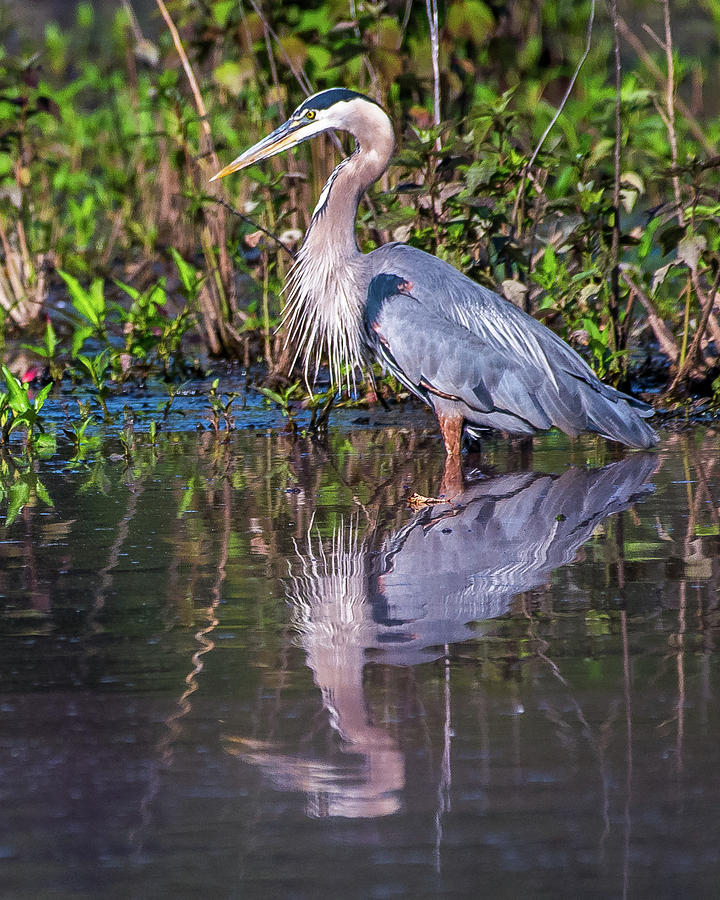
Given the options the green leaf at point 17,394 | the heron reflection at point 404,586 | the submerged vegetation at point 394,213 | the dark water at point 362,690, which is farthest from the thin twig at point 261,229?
the heron reflection at point 404,586

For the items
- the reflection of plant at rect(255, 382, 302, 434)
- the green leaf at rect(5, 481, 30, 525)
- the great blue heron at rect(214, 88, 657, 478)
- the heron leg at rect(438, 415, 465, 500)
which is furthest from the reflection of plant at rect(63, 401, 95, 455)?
the heron leg at rect(438, 415, 465, 500)

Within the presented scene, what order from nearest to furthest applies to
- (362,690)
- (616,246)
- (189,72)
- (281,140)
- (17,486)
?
(362,690) → (17,486) → (281,140) → (616,246) → (189,72)

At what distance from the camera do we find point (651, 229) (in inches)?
285

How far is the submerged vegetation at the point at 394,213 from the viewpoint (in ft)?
22.0

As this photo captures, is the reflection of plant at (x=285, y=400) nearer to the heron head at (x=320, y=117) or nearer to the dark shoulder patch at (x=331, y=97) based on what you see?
the heron head at (x=320, y=117)

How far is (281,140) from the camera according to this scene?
21.6ft

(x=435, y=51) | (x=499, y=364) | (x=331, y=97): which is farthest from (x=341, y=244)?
(x=435, y=51)

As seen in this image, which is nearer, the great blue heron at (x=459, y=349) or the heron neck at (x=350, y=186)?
the great blue heron at (x=459, y=349)

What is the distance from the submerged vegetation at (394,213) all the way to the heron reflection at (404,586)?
133 cm

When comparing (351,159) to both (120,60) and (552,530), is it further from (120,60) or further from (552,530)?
(120,60)

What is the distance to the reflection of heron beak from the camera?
6.53 meters

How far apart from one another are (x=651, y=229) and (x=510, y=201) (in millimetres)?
723

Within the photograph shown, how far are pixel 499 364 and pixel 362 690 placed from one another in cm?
283

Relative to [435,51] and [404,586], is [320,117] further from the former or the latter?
[404,586]
